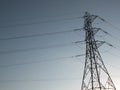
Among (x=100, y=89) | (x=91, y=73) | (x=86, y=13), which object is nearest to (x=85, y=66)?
(x=91, y=73)

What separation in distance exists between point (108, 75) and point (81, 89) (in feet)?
14.3

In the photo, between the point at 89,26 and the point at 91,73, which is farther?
the point at 89,26

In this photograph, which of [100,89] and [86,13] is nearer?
[100,89]

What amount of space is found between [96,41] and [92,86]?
6760 mm

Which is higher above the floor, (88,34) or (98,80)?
(88,34)

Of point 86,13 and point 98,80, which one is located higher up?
point 86,13

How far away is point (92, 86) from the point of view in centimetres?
3934

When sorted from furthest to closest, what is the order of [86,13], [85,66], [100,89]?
1. [86,13]
2. [85,66]
3. [100,89]

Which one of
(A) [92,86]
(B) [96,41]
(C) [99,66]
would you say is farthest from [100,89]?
(B) [96,41]

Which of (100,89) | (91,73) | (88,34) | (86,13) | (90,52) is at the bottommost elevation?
(100,89)

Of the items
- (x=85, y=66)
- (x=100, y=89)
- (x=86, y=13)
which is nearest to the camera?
(x=100, y=89)

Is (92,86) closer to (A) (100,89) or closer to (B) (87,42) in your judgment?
(A) (100,89)

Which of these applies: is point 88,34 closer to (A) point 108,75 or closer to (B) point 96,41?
(B) point 96,41

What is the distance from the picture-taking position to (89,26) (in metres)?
43.8
